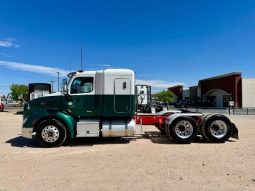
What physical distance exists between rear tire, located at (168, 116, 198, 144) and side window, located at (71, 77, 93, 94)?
3538 millimetres

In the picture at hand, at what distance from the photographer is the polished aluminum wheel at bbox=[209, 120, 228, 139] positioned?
10672 millimetres

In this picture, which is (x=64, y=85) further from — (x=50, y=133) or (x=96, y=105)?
(x=50, y=133)

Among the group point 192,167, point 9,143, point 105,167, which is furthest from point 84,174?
point 9,143

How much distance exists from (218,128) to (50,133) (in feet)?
21.6

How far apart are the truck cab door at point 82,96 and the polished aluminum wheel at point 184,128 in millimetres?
3366

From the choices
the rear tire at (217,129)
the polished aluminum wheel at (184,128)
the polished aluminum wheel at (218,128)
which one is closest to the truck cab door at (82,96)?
the polished aluminum wheel at (184,128)

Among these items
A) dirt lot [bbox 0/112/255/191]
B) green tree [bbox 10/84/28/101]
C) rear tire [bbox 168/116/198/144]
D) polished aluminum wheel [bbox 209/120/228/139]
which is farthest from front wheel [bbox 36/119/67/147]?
green tree [bbox 10/84/28/101]

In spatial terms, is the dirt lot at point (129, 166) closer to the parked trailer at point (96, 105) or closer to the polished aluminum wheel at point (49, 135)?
the polished aluminum wheel at point (49, 135)

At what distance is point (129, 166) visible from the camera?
679 centimetres

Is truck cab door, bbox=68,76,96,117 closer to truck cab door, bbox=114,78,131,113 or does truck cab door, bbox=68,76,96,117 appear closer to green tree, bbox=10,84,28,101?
truck cab door, bbox=114,78,131,113

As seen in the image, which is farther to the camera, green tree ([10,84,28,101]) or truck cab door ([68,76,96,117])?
green tree ([10,84,28,101])

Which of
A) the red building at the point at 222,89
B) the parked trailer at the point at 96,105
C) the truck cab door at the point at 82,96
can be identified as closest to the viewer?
the parked trailer at the point at 96,105

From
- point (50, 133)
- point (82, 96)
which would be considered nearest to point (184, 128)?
point (82, 96)

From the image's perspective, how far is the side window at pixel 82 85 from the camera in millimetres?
10160
